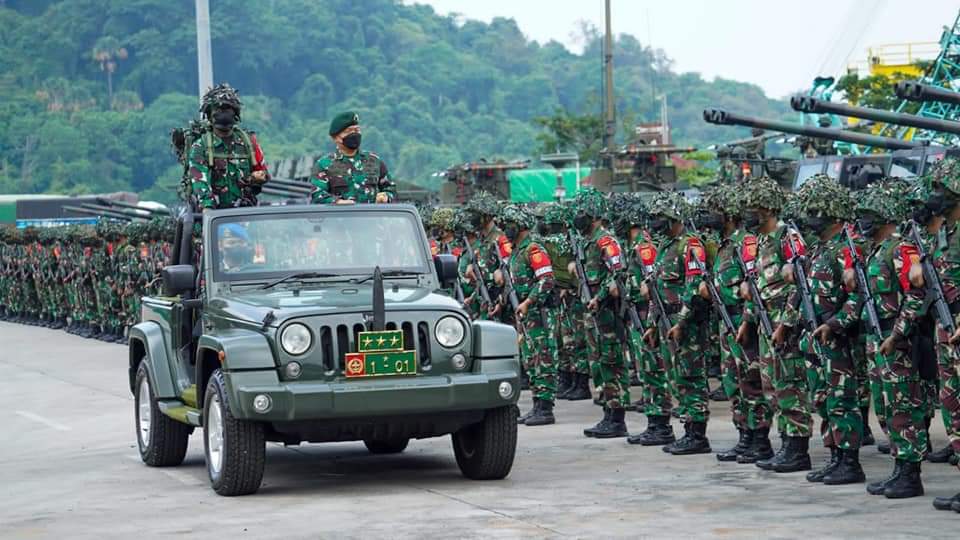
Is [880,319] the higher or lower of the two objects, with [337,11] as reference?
lower

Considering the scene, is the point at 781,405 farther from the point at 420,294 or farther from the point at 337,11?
the point at 337,11

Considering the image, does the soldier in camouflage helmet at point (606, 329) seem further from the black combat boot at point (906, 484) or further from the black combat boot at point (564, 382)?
the black combat boot at point (906, 484)

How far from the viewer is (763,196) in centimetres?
1098

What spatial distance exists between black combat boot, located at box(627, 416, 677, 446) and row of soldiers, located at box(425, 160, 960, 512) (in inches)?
0.4

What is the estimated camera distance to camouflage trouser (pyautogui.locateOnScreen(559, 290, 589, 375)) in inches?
603

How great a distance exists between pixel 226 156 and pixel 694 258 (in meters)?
3.60

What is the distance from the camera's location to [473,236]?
17000 mm

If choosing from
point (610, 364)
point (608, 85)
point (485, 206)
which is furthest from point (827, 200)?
point (608, 85)

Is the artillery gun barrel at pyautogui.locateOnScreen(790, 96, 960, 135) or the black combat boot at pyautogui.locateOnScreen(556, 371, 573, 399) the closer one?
the artillery gun barrel at pyautogui.locateOnScreen(790, 96, 960, 135)

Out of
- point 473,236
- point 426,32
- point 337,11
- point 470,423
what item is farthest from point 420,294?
point 426,32

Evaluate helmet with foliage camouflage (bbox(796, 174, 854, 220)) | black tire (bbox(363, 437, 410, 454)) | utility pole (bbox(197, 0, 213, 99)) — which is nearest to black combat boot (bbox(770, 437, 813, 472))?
helmet with foliage camouflage (bbox(796, 174, 854, 220))

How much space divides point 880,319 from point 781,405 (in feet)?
4.04

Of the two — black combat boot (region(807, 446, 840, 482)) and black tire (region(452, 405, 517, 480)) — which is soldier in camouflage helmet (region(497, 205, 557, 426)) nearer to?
black tire (region(452, 405, 517, 480))

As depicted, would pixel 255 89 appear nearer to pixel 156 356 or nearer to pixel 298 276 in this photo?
pixel 156 356
